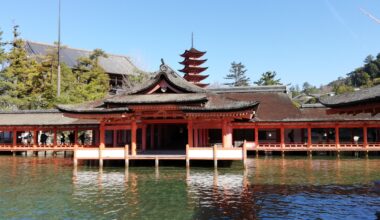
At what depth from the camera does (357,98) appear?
1315 cm

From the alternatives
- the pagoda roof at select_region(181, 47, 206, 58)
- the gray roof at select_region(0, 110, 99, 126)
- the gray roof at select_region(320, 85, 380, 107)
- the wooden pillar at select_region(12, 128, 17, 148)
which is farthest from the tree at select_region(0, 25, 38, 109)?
the gray roof at select_region(320, 85, 380, 107)

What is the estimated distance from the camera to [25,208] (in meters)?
15.1

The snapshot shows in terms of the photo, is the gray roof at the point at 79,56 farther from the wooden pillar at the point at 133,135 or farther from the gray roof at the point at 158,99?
the wooden pillar at the point at 133,135

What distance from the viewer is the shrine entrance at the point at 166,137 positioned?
34156mm

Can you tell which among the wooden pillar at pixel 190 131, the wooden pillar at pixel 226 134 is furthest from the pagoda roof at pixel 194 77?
the wooden pillar at pixel 190 131

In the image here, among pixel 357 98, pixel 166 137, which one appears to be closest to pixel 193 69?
pixel 166 137

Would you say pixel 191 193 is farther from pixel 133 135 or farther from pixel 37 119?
pixel 37 119

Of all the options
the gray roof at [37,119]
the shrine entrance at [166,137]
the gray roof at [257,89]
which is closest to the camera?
the shrine entrance at [166,137]

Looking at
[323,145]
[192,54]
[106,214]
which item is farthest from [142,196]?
[192,54]

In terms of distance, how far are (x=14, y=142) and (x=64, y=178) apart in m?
20.2

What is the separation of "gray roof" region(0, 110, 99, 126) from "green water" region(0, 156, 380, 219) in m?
12.3

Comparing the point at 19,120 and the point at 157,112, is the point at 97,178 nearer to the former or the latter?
the point at 157,112

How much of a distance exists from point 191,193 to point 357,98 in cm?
836

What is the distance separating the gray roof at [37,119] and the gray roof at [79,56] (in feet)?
72.7
